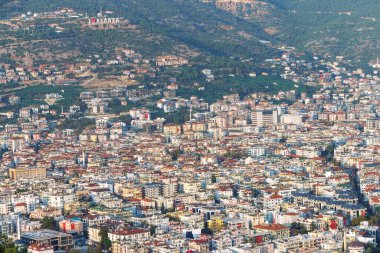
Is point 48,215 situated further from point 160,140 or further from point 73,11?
point 73,11

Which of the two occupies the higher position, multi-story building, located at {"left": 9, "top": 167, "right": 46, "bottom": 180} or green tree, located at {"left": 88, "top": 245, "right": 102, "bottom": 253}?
multi-story building, located at {"left": 9, "top": 167, "right": 46, "bottom": 180}

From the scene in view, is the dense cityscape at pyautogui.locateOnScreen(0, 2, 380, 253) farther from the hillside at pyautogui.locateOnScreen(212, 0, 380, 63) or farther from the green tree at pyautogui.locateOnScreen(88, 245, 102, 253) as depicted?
the hillside at pyautogui.locateOnScreen(212, 0, 380, 63)

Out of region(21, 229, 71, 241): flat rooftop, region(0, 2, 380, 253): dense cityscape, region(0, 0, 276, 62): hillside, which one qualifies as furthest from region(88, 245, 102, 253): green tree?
region(0, 0, 276, 62): hillside

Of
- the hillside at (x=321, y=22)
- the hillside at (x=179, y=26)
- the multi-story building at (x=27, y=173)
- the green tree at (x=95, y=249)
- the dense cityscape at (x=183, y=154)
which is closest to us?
the green tree at (x=95, y=249)

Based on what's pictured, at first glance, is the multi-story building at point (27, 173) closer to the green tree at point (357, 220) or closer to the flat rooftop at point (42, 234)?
the flat rooftop at point (42, 234)

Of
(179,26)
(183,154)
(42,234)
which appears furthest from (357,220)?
(179,26)

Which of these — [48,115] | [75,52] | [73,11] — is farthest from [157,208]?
[73,11]

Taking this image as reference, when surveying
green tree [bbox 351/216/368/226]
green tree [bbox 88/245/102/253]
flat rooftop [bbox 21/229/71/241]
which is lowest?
green tree [bbox 88/245/102/253]

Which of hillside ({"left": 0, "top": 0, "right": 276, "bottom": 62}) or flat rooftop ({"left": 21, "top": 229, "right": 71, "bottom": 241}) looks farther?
hillside ({"left": 0, "top": 0, "right": 276, "bottom": 62})

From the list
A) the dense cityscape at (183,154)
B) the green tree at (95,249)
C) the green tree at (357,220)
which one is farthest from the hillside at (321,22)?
the green tree at (95,249)

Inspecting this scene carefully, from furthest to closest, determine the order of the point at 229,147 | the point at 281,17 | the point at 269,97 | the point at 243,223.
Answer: the point at 281,17 → the point at 269,97 → the point at 229,147 → the point at 243,223

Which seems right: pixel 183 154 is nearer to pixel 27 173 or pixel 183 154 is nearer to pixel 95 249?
pixel 27 173
